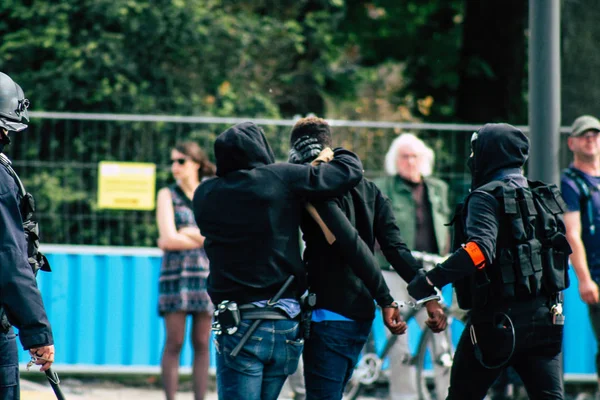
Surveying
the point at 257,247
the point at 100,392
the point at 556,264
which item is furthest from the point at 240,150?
the point at 100,392

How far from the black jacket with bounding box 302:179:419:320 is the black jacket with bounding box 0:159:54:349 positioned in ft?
4.52

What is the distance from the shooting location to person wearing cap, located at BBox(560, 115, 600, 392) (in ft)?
23.7

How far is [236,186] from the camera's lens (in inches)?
192

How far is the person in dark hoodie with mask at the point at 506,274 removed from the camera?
16.0ft

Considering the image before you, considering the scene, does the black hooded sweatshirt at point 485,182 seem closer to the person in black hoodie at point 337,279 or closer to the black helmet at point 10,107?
the person in black hoodie at point 337,279

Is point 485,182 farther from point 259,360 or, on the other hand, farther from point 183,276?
point 183,276

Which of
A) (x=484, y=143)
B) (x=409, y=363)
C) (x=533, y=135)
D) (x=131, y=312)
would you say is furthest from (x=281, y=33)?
(x=484, y=143)

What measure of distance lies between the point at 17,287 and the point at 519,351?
7.63ft

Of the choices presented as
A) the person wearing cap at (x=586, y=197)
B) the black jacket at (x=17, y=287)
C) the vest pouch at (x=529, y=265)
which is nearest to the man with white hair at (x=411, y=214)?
the person wearing cap at (x=586, y=197)

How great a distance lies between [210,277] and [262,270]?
0.32m

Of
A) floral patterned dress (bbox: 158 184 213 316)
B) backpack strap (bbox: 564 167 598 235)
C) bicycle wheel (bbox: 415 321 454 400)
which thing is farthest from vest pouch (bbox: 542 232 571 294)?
floral patterned dress (bbox: 158 184 213 316)

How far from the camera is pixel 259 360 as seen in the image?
15.8ft

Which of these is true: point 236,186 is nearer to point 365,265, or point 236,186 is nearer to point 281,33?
point 365,265

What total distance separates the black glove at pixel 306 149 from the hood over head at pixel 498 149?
0.79 m
